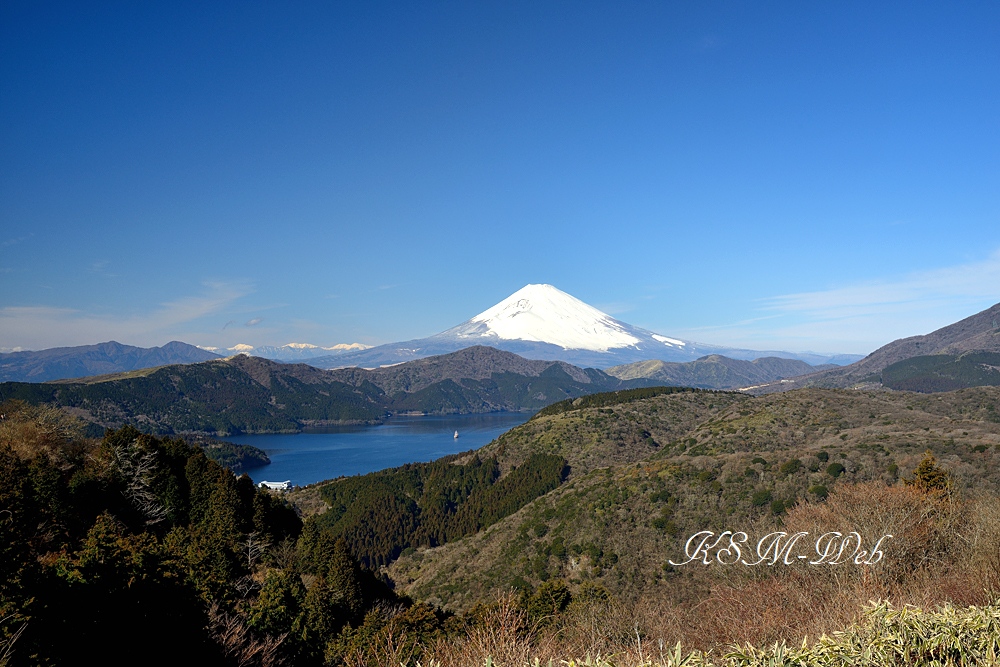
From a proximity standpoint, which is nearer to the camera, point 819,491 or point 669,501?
point 819,491

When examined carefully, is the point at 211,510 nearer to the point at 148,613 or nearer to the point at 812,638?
the point at 148,613

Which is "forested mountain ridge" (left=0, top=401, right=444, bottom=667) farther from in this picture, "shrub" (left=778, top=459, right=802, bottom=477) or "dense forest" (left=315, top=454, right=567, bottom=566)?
"dense forest" (left=315, top=454, right=567, bottom=566)

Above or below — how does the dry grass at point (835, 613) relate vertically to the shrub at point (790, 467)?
above

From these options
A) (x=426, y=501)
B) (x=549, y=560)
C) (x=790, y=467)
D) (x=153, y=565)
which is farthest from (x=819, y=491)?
(x=426, y=501)

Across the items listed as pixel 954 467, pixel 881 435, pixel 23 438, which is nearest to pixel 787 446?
pixel 881 435

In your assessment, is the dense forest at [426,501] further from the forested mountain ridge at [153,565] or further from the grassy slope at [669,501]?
the forested mountain ridge at [153,565]

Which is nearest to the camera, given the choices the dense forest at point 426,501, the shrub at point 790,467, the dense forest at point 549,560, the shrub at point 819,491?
the dense forest at point 549,560

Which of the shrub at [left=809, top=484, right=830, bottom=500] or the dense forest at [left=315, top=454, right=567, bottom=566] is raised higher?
the shrub at [left=809, top=484, right=830, bottom=500]

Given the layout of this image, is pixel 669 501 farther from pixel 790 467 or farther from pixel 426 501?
pixel 426 501

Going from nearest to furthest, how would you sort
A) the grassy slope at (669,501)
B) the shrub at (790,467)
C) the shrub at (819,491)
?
the shrub at (819,491)
the grassy slope at (669,501)
the shrub at (790,467)

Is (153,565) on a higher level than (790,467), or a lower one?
higher

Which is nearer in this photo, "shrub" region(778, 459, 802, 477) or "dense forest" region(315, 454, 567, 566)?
"shrub" region(778, 459, 802, 477)

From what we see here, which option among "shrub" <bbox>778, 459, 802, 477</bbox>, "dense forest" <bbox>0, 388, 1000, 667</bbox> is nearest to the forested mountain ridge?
"dense forest" <bbox>0, 388, 1000, 667</bbox>

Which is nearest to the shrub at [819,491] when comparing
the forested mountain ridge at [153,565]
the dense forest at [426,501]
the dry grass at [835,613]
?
the dry grass at [835,613]
